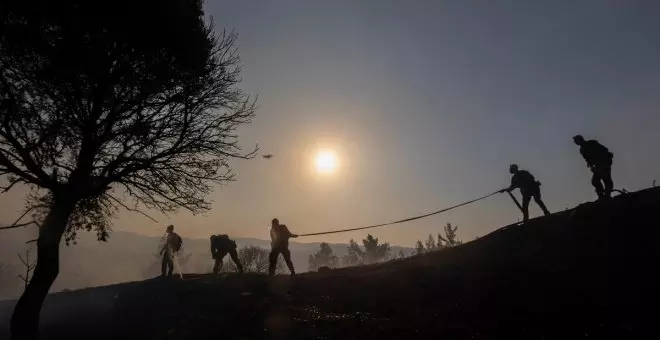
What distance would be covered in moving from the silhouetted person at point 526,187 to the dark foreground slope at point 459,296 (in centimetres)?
121

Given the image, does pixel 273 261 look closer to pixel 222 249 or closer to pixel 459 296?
pixel 222 249

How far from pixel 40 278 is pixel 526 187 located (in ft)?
51.5

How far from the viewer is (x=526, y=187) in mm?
15156

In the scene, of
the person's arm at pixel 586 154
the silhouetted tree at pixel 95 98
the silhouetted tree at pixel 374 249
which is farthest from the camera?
the silhouetted tree at pixel 374 249

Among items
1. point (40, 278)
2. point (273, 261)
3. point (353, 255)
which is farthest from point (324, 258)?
point (40, 278)

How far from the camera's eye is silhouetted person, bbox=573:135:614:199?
45.7ft

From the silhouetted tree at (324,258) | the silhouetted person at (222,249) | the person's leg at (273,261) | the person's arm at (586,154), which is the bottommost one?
the person's leg at (273,261)

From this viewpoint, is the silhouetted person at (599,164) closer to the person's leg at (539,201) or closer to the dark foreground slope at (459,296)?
the dark foreground slope at (459,296)

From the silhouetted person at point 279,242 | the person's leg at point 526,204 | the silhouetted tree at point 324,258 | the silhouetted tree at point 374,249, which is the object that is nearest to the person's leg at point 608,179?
the person's leg at point 526,204

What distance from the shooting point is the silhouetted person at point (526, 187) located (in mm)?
15086

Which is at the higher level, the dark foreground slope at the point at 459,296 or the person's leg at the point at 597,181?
the person's leg at the point at 597,181

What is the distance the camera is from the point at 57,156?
8336 millimetres

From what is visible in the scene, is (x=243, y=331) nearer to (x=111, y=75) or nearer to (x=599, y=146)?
(x=111, y=75)

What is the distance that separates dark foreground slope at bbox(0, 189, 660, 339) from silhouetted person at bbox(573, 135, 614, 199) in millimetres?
578
